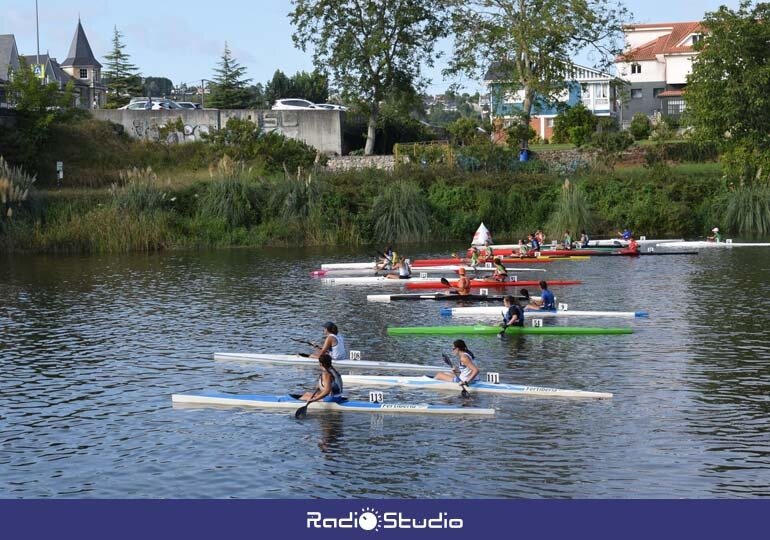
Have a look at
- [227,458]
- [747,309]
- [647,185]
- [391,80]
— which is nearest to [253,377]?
[227,458]

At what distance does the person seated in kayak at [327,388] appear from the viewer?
2139cm

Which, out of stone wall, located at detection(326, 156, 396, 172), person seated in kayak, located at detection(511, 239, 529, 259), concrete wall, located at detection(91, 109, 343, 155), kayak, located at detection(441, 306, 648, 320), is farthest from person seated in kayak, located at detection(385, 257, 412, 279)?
concrete wall, located at detection(91, 109, 343, 155)

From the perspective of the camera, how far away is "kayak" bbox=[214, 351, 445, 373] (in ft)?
82.6

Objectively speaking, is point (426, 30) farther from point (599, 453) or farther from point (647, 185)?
point (599, 453)

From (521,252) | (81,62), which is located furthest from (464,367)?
(81,62)

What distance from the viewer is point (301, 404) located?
70.4 feet

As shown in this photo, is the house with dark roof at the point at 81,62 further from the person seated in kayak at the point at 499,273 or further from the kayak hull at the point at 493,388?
the kayak hull at the point at 493,388

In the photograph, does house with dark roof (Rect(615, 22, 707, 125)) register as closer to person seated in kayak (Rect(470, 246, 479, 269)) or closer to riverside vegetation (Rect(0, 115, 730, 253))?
riverside vegetation (Rect(0, 115, 730, 253))

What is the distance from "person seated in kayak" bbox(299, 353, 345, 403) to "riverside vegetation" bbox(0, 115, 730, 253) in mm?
34636

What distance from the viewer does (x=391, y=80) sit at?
233ft

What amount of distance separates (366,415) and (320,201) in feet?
120

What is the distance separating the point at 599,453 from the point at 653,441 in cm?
127

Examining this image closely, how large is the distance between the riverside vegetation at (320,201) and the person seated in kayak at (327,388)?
34636mm
